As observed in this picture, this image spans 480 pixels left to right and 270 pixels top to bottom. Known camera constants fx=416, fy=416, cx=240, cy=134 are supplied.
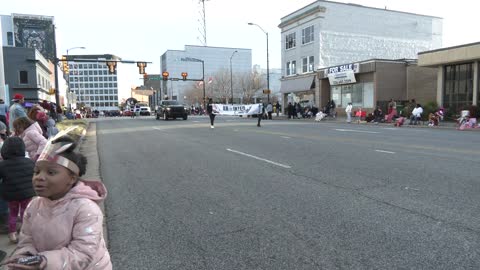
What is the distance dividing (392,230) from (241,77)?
86.1 meters

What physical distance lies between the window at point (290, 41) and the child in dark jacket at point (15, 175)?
151 ft

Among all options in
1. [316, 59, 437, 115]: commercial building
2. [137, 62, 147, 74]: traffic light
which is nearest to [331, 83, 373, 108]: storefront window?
Answer: [316, 59, 437, 115]: commercial building

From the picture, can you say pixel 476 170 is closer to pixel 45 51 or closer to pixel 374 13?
pixel 374 13

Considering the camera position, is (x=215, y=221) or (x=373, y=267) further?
(x=215, y=221)

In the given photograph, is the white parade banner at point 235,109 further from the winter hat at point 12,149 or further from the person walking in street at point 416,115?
the winter hat at point 12,149

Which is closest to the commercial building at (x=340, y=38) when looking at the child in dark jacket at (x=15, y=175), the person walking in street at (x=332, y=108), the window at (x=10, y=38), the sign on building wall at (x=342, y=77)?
the sign on building wall at (x=342, y=77)

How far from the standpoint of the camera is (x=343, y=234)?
15.6 ft

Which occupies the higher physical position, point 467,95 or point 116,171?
point 467,95

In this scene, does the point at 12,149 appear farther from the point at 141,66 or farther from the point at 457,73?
the point at 141,66

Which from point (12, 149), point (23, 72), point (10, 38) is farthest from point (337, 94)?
point (10, 38)

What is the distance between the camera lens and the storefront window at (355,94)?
37.8 m

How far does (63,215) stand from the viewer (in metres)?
2.35

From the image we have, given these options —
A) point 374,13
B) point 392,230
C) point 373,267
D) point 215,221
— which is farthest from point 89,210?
point 374,13

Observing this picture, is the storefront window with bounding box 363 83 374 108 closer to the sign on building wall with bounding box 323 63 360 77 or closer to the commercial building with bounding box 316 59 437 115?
the commercial building with bounding box 316 59 437 115
